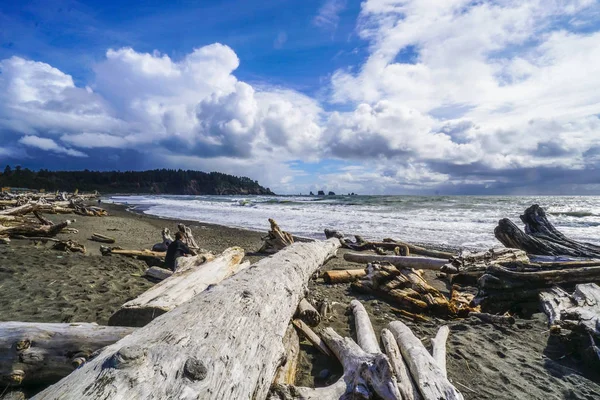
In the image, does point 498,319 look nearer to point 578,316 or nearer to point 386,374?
point 578,316

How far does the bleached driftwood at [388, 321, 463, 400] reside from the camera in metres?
2.24

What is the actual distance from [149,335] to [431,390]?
2156 mm

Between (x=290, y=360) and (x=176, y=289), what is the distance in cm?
185

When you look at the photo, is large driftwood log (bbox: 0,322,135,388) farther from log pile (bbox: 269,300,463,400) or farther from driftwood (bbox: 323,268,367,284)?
driftwood (bbox: 323,268,367,284)

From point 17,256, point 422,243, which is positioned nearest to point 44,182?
point 17,256

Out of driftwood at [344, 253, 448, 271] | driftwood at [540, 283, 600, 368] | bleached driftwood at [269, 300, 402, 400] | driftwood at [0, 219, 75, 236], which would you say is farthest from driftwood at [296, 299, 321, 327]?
driftwood at [0, 219, 75, 236]

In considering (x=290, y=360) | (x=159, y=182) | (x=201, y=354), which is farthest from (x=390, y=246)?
(x=159, y=182)

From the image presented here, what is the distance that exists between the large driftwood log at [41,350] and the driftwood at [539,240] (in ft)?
29.8

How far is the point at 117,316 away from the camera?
10.3 feet

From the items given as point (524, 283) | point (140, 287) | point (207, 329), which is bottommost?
point (140, 287)

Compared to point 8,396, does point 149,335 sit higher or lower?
higher

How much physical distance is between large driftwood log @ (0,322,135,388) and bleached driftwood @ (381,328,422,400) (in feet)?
→ 8.28

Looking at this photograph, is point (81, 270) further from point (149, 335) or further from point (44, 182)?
point (44, 182)

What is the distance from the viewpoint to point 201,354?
195cm
